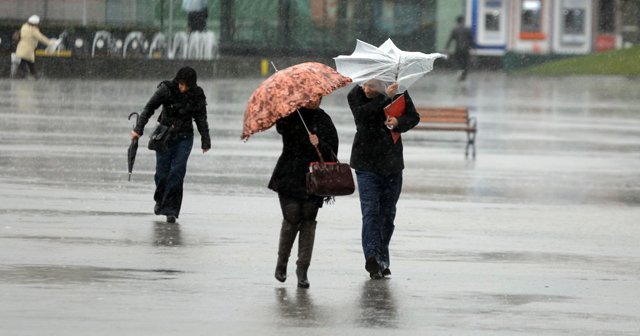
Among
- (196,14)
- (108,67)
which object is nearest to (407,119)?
(108,67)

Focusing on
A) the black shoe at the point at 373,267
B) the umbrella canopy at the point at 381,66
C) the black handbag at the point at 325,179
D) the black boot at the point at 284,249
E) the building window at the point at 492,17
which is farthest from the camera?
the building window at the point at 492,17

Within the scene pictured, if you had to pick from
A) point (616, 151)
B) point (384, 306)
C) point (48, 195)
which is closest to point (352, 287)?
point (384, 306)

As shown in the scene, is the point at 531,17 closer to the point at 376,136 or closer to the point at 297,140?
the point at 376,136

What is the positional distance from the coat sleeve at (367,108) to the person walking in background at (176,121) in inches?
124

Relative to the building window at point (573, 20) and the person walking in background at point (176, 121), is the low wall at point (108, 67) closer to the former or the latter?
the building window at point (573, 20)

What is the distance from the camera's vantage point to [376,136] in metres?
11.6

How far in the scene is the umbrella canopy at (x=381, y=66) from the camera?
11.7m

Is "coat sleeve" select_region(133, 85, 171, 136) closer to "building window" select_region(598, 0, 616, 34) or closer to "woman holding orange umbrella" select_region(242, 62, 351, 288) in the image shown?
"woman holding orange umbrella" select_region(242, 62, 351, 288)

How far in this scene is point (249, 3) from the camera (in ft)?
184

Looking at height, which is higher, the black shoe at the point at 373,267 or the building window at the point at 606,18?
the building window at the point at 606,18

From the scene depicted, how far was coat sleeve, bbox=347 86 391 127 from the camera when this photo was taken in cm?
1156

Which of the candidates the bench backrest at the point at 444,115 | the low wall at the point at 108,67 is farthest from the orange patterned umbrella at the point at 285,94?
the low wall at the point at 108,67

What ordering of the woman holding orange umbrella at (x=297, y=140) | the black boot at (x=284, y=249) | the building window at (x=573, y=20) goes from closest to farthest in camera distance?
the woman holding orange umbrella at (x=297, y=140), the black boot at (x=284, y=249), the building window at (x=573, y=20)

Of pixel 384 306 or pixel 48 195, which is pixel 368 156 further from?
pixel 48 195
